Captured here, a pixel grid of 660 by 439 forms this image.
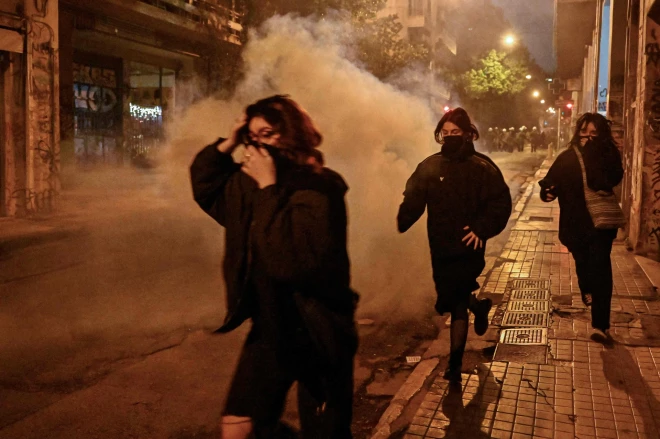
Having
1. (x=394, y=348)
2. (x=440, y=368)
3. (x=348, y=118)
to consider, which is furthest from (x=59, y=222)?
(x=440, y=368)

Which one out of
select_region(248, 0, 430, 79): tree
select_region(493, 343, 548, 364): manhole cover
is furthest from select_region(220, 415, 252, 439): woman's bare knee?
A: select_region(248, 0, 430, 79): tree

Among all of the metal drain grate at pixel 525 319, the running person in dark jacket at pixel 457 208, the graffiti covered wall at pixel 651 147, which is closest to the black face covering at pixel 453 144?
the running person in dark jacket at pixel 457 208

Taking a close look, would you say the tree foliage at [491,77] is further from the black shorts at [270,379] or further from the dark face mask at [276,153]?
the black shorts at [270,379]

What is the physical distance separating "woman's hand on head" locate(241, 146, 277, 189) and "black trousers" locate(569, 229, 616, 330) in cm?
323

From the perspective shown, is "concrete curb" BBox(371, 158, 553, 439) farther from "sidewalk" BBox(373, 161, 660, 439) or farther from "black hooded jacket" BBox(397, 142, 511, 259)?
"black hooded jacket" BBox(397, 142, 511, 259)

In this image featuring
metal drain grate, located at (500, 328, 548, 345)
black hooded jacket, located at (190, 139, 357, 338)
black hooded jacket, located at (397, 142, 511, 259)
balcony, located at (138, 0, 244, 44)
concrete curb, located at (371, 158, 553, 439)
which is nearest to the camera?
black hooded jacket, located at (190, 139, 357, 338)

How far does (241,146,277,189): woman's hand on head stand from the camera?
2.27 meters

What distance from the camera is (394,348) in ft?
17.1

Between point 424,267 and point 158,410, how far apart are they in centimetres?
455

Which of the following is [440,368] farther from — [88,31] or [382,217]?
[88,31]

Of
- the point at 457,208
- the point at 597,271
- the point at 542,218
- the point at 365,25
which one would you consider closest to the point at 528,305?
the point at 597,271

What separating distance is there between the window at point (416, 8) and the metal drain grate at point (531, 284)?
38503 mm

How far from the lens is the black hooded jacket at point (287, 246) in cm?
221

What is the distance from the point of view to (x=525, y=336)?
17.0ft
